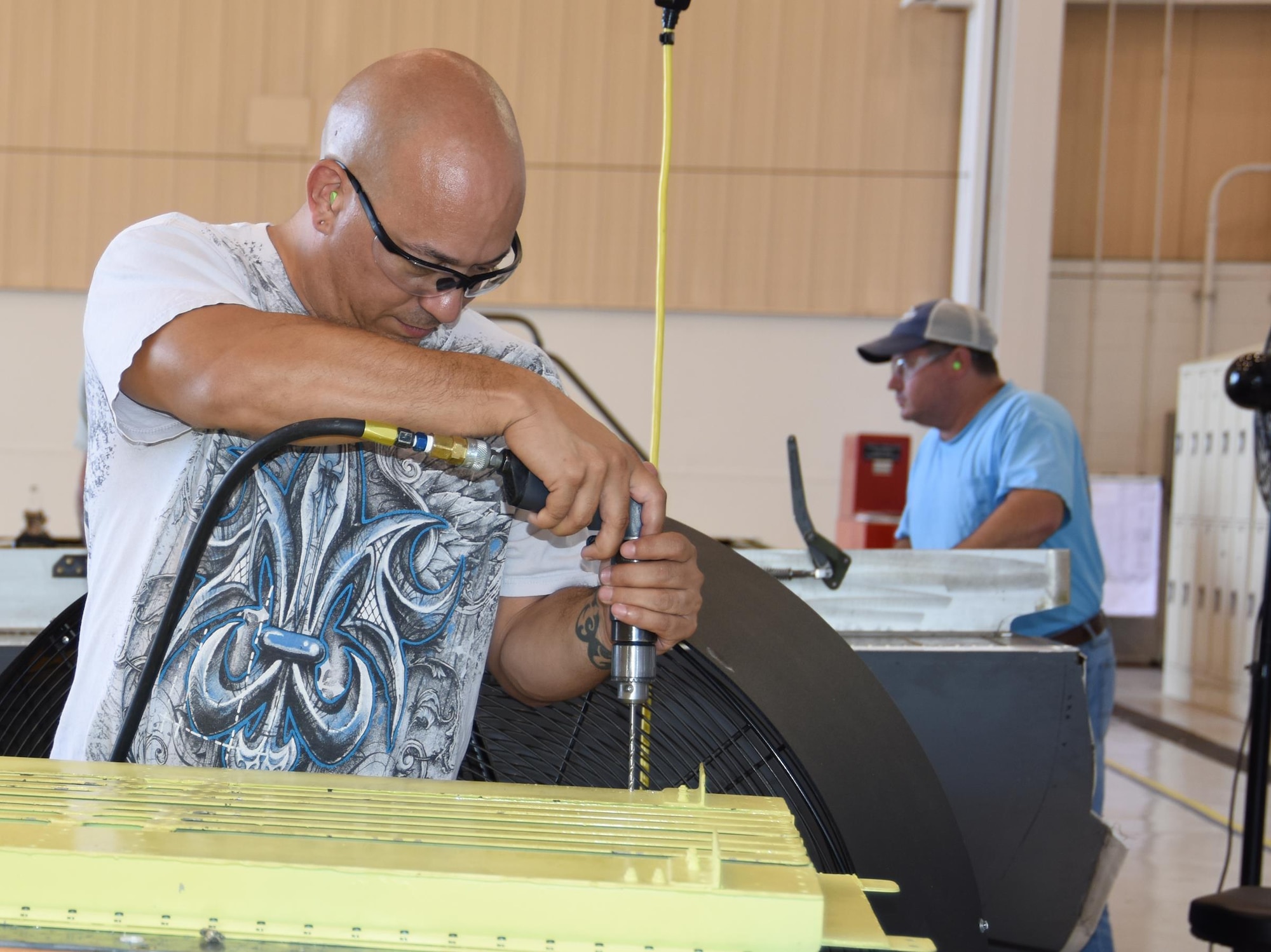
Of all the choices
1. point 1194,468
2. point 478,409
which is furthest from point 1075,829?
point 1194,468

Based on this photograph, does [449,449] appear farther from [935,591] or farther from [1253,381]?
[1253,381]

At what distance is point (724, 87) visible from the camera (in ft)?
20.8

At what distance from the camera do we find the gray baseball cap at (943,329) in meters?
2.95

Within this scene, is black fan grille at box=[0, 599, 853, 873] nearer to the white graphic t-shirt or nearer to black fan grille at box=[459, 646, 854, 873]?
black fan grille at box=[459, 646, 854, 873]

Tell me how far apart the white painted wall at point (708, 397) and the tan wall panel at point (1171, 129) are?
194 centimetres

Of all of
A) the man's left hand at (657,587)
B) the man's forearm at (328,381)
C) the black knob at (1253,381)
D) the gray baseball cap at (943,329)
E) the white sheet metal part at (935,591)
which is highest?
the gray baseball cap at (943,329)

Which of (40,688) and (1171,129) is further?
(1171,129)

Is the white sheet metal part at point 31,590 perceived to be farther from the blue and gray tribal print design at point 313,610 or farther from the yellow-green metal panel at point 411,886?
the yellow-green metal panel at point 411,886

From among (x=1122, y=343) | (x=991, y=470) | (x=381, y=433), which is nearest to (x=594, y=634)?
(x=381, y=433)

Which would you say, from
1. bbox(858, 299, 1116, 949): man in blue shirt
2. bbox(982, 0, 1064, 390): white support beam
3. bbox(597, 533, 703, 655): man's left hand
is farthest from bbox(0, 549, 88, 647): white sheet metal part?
bbox(982, 0, 1064, 390): white support beam

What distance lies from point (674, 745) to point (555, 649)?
160 mm

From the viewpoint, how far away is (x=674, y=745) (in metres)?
1.18

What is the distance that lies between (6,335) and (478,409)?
650 cm

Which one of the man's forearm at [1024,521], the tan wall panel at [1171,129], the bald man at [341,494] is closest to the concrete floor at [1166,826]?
the man's forearm at [1024,521]
